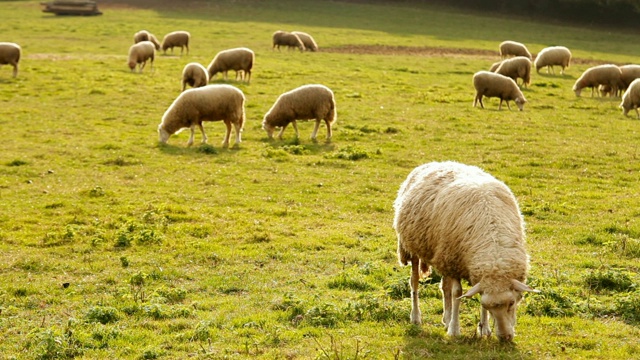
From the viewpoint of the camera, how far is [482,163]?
1933 cm

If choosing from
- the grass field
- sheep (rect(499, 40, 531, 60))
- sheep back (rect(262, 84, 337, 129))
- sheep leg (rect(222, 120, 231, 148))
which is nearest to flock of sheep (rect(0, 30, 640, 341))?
the grass field

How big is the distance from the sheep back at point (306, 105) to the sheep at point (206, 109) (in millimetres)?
1187

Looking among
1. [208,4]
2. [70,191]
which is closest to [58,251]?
[70,191]

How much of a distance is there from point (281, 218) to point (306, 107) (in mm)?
7402

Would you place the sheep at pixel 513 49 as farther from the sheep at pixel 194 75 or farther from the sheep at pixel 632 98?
the sheep at pixel 194 75

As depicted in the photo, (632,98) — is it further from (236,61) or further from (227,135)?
(236,61)

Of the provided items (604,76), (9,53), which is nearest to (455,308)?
(604,76)

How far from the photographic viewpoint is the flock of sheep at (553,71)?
27.0 metres

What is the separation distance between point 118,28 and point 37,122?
2964 centimetres

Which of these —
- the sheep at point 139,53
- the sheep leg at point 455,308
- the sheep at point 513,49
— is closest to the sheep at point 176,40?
the sheep at point 139,53

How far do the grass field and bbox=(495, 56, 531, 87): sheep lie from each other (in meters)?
0.71

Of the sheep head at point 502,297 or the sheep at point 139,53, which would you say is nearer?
the sheep head at point 502,297

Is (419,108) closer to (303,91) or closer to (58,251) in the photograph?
(303,91)

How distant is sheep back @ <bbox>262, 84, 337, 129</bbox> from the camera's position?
853 inches
